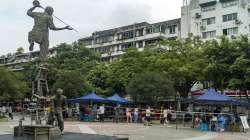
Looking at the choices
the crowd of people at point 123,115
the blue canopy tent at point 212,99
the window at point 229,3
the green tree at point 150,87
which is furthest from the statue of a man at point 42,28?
the window at point 229,3

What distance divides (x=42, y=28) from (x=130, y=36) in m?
67.2

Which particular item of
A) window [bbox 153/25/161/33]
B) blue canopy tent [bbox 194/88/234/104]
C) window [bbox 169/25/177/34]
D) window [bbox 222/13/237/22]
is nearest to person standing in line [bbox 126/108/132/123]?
blue canopy tent [bbox 194/88/234/104]

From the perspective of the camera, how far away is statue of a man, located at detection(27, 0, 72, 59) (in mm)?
18234

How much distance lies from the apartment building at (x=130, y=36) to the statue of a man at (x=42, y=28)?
51.8 metres

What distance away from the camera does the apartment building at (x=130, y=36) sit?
3004 inches

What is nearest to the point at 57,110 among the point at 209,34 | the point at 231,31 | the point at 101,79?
the point at 101,79

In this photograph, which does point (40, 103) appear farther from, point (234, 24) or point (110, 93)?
point (234, 24)

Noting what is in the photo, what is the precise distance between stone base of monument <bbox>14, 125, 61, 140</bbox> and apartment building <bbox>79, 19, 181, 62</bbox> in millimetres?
53947

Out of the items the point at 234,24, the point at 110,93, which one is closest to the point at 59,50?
the point at 110,93

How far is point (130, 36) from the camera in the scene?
85312mm

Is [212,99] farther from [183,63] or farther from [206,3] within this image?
[206,3]

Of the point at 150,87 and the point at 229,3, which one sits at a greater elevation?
the point at 229,3

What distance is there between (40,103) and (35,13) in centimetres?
358

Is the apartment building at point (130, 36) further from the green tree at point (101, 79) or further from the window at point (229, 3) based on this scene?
the window at point (229, 3)
